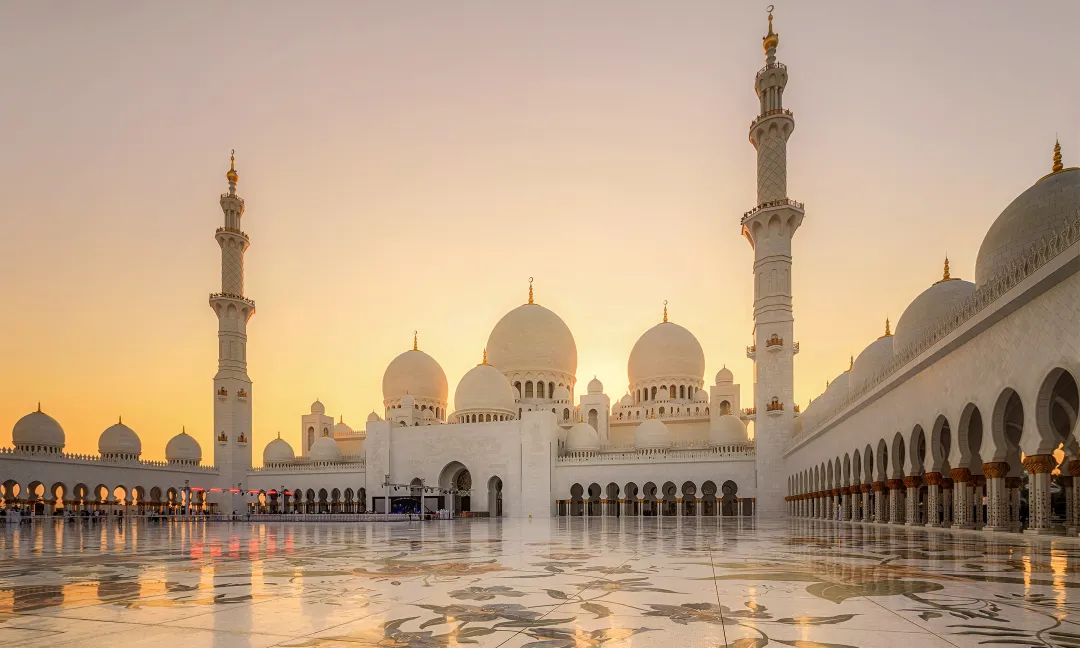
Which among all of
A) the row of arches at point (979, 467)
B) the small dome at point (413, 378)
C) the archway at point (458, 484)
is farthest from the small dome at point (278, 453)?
the row of arches at point (979, 467)

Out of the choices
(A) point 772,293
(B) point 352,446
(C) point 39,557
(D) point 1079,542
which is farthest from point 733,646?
(B) point 352,446

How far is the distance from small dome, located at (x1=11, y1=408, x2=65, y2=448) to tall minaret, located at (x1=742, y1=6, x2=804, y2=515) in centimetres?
3592

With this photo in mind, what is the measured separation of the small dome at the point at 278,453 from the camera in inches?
1890

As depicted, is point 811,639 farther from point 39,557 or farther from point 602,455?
point 602,455

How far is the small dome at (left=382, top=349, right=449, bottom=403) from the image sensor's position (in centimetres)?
4894

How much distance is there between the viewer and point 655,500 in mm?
40094

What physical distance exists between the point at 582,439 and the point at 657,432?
14.2ft

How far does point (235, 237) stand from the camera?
146 feet

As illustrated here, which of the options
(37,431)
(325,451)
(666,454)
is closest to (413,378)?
(325,451)

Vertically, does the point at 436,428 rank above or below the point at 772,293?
below

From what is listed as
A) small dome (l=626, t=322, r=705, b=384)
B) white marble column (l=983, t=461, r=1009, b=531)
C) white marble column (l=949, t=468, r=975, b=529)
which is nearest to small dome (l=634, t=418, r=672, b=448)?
small dome (l=626, t=322, r=705, b=384)

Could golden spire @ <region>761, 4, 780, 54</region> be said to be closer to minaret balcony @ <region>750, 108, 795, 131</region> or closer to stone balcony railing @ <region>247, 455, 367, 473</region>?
minaret balcony @ <region>750, 108, 795, 131</region>

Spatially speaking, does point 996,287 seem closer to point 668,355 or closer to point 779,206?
point 779,206

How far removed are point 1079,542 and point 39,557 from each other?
44.3 ft
